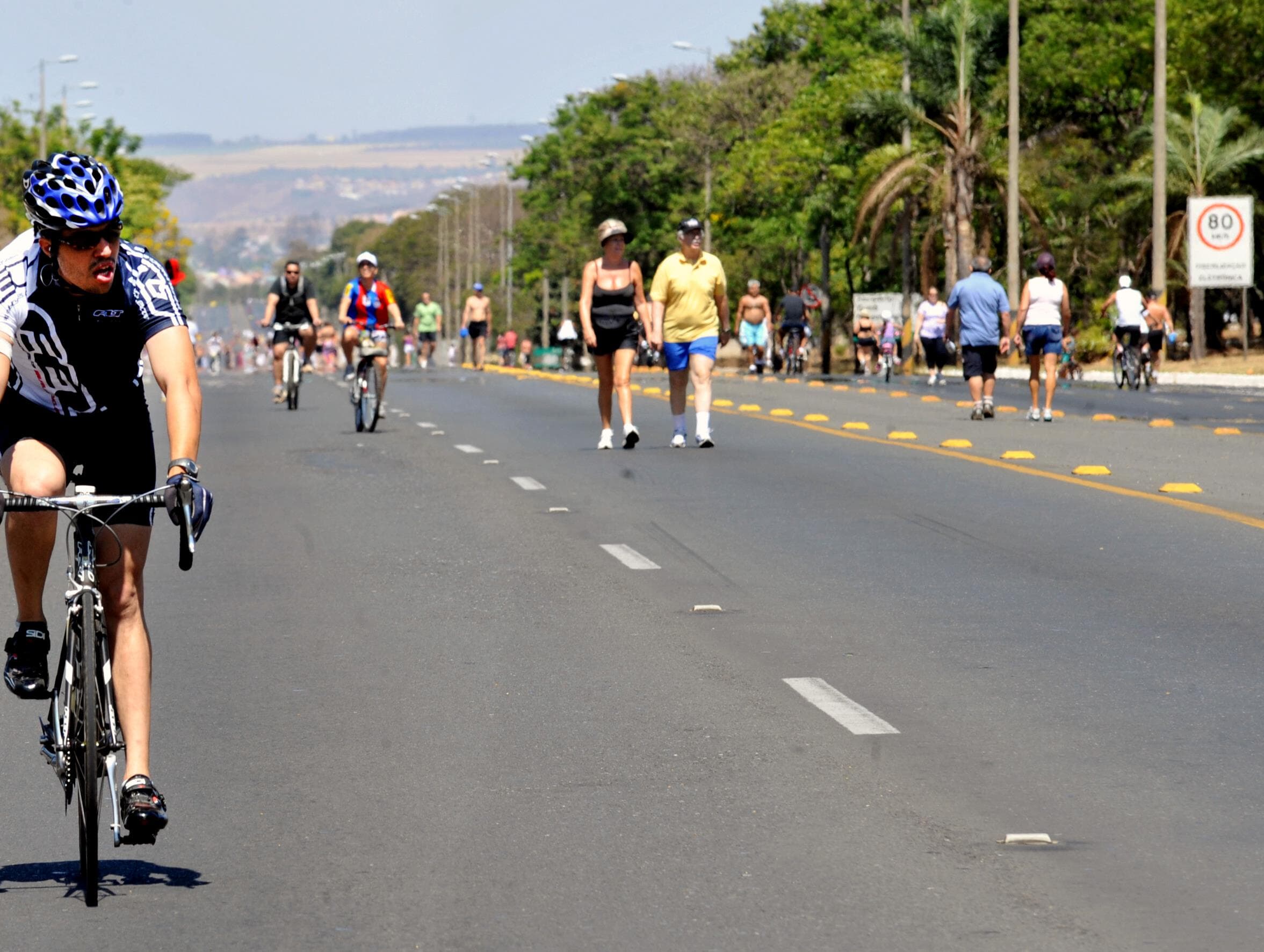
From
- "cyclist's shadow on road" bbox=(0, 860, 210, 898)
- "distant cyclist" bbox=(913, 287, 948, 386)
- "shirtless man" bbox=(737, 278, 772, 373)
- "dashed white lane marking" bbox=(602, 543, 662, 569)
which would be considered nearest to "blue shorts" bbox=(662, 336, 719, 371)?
"dashed white lane marking" bbox=(602, 543, 662, 569)

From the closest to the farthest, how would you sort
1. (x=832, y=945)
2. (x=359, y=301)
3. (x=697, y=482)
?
(x=832, y=945) < (x=697, y=482) < (x=359, y=301)

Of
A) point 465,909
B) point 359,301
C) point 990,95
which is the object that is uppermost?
point 990,95

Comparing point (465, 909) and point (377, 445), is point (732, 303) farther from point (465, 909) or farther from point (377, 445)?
point (465, 909)

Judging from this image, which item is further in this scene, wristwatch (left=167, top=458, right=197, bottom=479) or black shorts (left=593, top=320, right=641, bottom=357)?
black shorts (left=593, top=320, right=641, bottom=357)

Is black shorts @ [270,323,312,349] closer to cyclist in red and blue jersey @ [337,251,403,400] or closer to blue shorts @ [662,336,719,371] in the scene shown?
cyclist in red and blue jersey @ [337,251,403,400]

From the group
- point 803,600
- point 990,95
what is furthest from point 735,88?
point 803,600

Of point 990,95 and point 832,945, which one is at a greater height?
point 990,95

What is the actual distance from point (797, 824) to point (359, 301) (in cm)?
1837

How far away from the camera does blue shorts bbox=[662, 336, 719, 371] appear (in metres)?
20.2

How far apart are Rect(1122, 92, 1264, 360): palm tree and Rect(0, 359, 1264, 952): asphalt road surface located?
113ft

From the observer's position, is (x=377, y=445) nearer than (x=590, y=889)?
No

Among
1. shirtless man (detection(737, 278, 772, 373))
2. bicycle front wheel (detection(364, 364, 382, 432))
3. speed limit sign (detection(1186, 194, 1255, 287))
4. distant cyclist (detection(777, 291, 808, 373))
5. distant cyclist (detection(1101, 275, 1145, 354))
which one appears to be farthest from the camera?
distant cyclist (detection(777, 291, 808, 373))

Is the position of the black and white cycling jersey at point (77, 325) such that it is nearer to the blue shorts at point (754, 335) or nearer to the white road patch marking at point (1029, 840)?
the white road patch marking at point (1029, 840)

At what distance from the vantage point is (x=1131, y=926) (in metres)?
5.18
